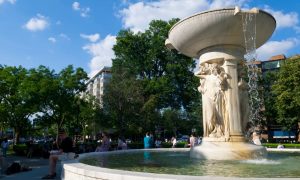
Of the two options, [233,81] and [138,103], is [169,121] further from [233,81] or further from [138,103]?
[233,81]

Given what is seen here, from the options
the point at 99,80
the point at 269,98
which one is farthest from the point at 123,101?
the point at 99,80

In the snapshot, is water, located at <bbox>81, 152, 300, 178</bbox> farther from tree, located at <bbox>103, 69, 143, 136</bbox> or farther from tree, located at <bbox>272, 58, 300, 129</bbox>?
tree, located at <bbox>272, 58, 300, 129</bbox>

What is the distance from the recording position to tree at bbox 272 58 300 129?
37.3 m

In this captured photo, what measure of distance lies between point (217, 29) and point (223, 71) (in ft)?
5.25

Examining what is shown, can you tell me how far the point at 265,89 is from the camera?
4678cm

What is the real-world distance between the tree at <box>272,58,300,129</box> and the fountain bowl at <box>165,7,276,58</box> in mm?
26628

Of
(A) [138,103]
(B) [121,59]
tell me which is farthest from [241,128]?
(B) [121,59]

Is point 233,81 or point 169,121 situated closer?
point 233,81

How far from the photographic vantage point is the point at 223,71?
40.2 ft

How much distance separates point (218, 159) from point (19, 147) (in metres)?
22.2

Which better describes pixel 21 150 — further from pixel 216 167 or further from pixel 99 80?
pixel 99 80

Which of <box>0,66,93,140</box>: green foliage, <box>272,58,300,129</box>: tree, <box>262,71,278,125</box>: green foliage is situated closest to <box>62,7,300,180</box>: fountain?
<box>0,66,93,140</box>: green foliage

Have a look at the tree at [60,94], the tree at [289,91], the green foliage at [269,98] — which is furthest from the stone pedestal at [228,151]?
the green foliage at [269,98]

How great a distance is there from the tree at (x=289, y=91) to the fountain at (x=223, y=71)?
26.6 metres
